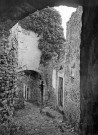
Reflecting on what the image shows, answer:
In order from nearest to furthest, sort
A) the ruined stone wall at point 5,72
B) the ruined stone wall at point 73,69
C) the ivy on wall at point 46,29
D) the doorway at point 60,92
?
the ruined stone wall at point 5,72 → the ruined stone wall at point 73,69 → the doorway at point 60,92 → the ivy on wall at point 46,29

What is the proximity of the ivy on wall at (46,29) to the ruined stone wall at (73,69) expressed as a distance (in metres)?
3.49

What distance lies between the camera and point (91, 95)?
228 centimetres

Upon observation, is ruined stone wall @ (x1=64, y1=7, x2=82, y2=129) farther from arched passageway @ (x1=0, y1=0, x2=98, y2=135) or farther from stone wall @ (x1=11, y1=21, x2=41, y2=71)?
arched passageway @ (x1=0, y1=0, x2=98, y2=135)

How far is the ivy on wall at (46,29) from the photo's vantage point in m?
11.8

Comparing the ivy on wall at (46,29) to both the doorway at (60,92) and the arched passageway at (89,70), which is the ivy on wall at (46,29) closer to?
the doorway at (60,92)

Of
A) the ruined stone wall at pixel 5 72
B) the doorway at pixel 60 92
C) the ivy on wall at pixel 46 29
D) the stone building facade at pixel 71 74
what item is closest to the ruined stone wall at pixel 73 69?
the stone building facade at pixel 71 74

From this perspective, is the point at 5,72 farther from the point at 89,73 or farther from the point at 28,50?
the point at 28,50

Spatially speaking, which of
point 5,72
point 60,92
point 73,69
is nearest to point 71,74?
point 73,69

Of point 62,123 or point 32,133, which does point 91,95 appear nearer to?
point 32,133

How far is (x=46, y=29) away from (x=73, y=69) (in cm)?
534

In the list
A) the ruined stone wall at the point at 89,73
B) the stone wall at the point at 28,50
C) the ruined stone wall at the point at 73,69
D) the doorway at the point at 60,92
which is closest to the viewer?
the ruined stone wall at the point at 89,73

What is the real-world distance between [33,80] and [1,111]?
9430 millimetres

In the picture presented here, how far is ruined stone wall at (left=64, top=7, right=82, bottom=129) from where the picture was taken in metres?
6.79

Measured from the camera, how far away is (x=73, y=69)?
7309 millimetres
